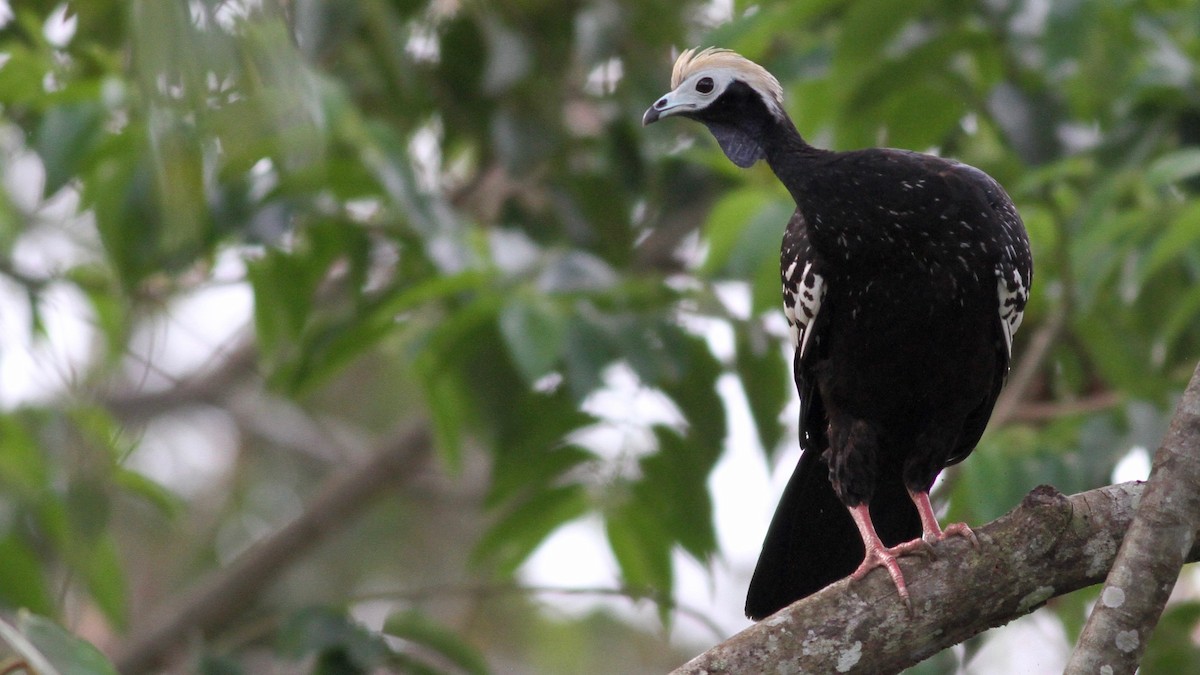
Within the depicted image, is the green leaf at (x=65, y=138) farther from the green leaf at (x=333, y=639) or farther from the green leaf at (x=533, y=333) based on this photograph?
the green leaf at (x=333, y=639)

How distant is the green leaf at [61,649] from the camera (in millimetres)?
2410

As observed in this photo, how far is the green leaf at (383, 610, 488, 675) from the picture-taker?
16.1 feet

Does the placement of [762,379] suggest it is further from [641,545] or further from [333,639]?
[333,639]

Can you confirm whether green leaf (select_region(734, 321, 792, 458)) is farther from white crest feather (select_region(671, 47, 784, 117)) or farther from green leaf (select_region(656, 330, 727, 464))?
white crest feather (select_region(671, 47, 784, 117))

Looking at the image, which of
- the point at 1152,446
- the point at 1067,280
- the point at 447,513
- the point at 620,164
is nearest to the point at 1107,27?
the point at 1067,280

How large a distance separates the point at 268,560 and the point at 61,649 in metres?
3.83

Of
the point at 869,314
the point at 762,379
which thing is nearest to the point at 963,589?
the point at 869,314

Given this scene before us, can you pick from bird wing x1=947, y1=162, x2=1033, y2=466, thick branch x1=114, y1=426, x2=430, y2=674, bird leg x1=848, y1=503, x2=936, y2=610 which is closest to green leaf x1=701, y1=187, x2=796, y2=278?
bird wing x1=947, y1=162, x2=1033, y2=466

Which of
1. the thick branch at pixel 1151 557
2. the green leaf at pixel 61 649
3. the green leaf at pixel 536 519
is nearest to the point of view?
the green leaf at pixel 61 649

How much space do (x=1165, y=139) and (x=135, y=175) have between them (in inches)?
142

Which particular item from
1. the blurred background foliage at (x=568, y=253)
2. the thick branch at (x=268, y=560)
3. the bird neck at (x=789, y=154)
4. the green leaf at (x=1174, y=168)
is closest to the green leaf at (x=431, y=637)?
the blurred background foliage at (x=568, y=253)

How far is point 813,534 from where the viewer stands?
419 cm

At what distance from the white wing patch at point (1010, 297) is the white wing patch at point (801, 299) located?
19.3 inches

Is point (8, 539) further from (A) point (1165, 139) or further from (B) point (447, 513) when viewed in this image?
(B) point (447, 513)
